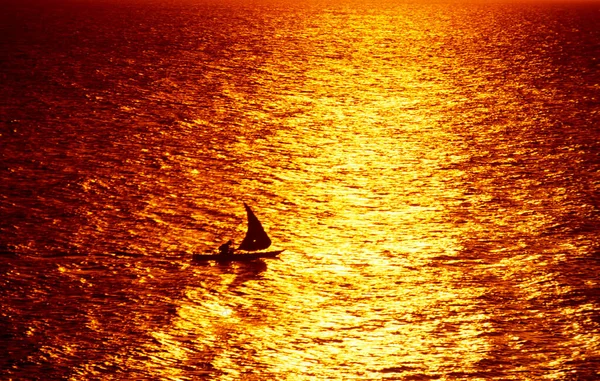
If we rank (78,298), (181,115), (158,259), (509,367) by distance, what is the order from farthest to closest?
(181,115) → (158,259) → (78,298) → (509,367)

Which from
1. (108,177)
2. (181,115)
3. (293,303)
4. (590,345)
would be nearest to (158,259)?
(293,303)

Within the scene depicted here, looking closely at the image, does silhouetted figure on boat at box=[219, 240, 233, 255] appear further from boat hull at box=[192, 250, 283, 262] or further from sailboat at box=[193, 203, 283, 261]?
boat hull at box=[192, 250, 283, 262]

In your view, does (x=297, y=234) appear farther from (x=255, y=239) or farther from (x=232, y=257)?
(x=232, y=257)

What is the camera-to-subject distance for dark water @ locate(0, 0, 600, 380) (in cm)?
7406

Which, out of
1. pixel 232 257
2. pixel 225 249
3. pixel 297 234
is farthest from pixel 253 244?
pixel 297 234

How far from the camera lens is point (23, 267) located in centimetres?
8625

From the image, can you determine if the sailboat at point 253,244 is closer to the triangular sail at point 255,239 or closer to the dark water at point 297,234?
the triangular sail at point 255,239

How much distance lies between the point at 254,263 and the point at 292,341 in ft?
45.9

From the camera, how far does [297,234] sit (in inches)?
3804

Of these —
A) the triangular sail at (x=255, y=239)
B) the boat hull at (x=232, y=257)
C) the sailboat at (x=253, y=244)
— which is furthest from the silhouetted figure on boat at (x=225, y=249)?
the triangular sail at (x=255, y=239)

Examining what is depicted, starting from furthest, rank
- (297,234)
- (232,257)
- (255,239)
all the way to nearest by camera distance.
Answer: (297,234) < (255,239) < (232,257)

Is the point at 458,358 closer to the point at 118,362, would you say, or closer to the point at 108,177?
the point at 118,362

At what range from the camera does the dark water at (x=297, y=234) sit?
7406cm

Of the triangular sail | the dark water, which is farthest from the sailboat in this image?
the dark water
